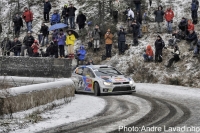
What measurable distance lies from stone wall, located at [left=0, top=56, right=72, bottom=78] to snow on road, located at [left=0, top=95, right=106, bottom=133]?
24.3 ft

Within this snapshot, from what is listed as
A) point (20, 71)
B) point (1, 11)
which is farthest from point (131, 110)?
point (1, 11)

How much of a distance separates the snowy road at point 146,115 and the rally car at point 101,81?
1.78ft

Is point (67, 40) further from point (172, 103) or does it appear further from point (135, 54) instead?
point (172, 103)

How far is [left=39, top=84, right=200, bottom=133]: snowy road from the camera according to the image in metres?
10.3

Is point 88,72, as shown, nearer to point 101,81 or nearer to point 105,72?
point 105,72

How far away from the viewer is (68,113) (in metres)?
12.8

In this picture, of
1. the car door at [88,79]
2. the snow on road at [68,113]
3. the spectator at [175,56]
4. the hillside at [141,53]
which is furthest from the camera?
the spectator at [175,56]

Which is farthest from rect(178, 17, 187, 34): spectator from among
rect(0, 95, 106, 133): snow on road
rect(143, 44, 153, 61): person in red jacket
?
rect(0, 95, 106, 133): snow on road

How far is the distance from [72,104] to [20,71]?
986 centimetres

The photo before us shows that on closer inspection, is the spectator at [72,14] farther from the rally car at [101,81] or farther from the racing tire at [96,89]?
the racing tire at [96,89]

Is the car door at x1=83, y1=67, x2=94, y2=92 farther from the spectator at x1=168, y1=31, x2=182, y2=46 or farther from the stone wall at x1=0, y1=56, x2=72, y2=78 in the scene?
the spectator at x1=168, y1=31, x2=182, y2=46

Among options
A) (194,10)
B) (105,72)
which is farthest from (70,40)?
(105,72)

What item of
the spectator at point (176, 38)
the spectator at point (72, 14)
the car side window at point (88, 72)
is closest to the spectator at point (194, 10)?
the spectator at point (176, 38)

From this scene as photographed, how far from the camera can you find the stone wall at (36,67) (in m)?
23.0
